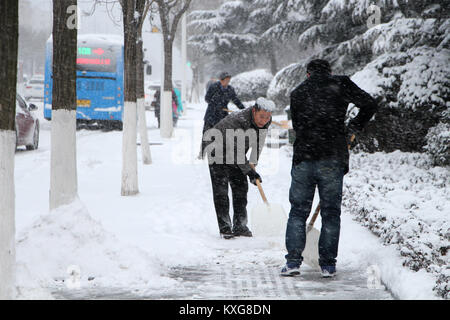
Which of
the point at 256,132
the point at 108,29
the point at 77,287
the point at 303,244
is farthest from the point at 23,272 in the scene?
the point at 108,29

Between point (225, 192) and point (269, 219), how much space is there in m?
0.62

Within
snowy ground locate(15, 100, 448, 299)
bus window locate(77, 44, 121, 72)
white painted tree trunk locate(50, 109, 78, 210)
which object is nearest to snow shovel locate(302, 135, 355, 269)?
snowy ground locate(15, 100, 448, 299)

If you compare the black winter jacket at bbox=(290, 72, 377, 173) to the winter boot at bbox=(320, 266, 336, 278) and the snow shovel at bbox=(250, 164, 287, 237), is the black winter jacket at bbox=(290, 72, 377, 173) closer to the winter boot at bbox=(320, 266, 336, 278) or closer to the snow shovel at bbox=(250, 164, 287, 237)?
the winter boot at bbox=(320, 266, 336, 278)

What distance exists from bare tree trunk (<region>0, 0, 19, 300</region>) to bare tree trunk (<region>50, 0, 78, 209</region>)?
2397mm

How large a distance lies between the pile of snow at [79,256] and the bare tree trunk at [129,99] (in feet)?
12.8

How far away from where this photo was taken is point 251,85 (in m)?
32.4

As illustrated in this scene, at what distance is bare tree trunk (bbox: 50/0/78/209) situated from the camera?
6.65 m

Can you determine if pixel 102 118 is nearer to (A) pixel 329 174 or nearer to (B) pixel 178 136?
(B) pixel 178 136

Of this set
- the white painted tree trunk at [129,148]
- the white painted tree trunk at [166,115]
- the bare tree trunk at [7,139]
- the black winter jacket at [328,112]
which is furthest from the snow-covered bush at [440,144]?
the white painted tree trunk at [166,115]

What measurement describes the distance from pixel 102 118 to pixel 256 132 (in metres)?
16.2

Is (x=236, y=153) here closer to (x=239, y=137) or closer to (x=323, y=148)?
(x=239, y=137)

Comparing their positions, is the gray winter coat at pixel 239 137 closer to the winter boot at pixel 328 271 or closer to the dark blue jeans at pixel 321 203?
the dark blue jeans at pixel 321 203

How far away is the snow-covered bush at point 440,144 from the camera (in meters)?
11.2

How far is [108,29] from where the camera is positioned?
21141 millimetres
